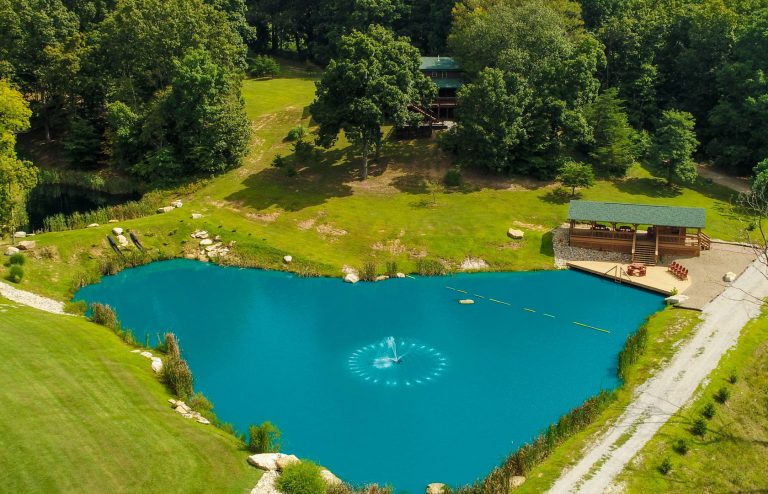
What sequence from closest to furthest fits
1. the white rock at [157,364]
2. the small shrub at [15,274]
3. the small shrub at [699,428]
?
the small shrub at [699,428], the white rock at [157,364], the small shrub at [15,274]

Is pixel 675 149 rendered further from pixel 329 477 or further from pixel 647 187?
pixel 329 477

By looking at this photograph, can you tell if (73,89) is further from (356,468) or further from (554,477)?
(554,477)

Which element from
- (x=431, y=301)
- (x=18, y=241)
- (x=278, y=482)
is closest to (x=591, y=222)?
(x=431, y=301)

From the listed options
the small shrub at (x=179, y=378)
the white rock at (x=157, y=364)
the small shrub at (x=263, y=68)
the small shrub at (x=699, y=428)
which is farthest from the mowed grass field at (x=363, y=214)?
the small shrub at (x=263, y=68)

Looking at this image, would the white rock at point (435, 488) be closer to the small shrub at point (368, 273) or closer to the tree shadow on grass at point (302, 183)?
the small shrub at point (368, 273)

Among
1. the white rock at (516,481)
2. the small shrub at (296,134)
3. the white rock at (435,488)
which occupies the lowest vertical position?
the white rock at (435,488)

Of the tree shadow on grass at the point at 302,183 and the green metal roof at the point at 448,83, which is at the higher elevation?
the green metal roof at the point at 448,83

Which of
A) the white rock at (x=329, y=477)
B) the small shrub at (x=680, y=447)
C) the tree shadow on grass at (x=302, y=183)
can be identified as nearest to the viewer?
the white rock at (x=329, y=477)
